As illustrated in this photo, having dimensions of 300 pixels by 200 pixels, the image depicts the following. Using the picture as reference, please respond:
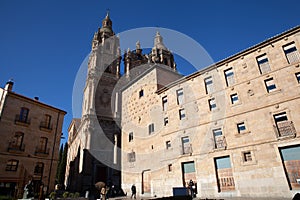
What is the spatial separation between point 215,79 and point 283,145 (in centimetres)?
807

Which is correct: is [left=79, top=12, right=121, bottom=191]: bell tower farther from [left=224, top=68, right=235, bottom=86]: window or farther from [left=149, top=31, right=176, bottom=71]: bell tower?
[left=224, top=68, right=235, bottom=86]: window

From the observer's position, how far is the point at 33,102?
21859 mm

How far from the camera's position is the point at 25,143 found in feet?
66.0

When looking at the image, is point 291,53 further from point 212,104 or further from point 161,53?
point 161,53

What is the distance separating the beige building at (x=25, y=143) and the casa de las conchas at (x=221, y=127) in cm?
937

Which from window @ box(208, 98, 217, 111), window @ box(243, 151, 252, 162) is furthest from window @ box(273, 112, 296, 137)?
window @ box(208, 98, 217, 111)

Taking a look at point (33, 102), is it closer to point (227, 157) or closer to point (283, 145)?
point (227, 157)

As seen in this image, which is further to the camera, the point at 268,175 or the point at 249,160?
the point at 249,160

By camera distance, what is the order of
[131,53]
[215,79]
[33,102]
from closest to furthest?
[215,79] → [33,102] → [131,53]

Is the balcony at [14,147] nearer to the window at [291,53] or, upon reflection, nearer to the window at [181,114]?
the window at [181,114]

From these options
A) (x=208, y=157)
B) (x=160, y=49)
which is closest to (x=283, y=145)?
(x=208, y=157)

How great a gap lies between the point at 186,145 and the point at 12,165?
56.6ft

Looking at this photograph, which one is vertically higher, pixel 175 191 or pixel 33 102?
pixel 33 102

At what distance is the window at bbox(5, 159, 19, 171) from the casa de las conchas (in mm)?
12267
